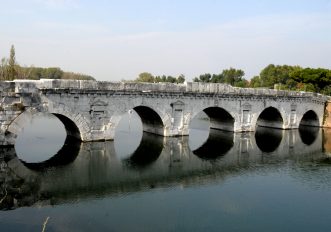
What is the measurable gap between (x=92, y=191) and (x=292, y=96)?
28.2 meters

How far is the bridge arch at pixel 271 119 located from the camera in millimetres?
39703

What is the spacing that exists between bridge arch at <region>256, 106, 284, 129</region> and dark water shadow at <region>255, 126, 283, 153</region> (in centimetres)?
80

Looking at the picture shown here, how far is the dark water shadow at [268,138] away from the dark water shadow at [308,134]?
2.20 m

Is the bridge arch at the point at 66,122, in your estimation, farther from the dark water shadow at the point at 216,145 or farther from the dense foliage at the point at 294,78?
the dense foliage at the point at 294,78

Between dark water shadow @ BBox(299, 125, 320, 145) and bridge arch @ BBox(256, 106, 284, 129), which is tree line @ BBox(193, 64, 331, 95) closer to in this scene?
dark water shadow @ BBox(299, 125, 320, 145)

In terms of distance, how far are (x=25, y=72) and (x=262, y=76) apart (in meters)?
47.2

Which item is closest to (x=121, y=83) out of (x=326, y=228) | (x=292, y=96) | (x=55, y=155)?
(x=55, y=155)

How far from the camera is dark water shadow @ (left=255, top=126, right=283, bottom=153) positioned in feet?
98.3

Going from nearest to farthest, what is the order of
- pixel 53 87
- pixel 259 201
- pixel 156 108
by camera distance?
1. pixel 259 201
2. pixel 53 87
3. pixel 156 108

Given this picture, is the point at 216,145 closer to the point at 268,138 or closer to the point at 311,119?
the point at 268,138

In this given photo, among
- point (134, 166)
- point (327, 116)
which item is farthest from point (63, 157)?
point (327, 116)

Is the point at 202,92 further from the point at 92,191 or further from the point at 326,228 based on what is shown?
the point at 326,228

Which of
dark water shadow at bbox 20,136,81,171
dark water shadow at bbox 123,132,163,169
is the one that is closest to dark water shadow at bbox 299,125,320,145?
dark water shadow at bbox 123,132,163,169

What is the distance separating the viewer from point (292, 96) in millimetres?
39094
